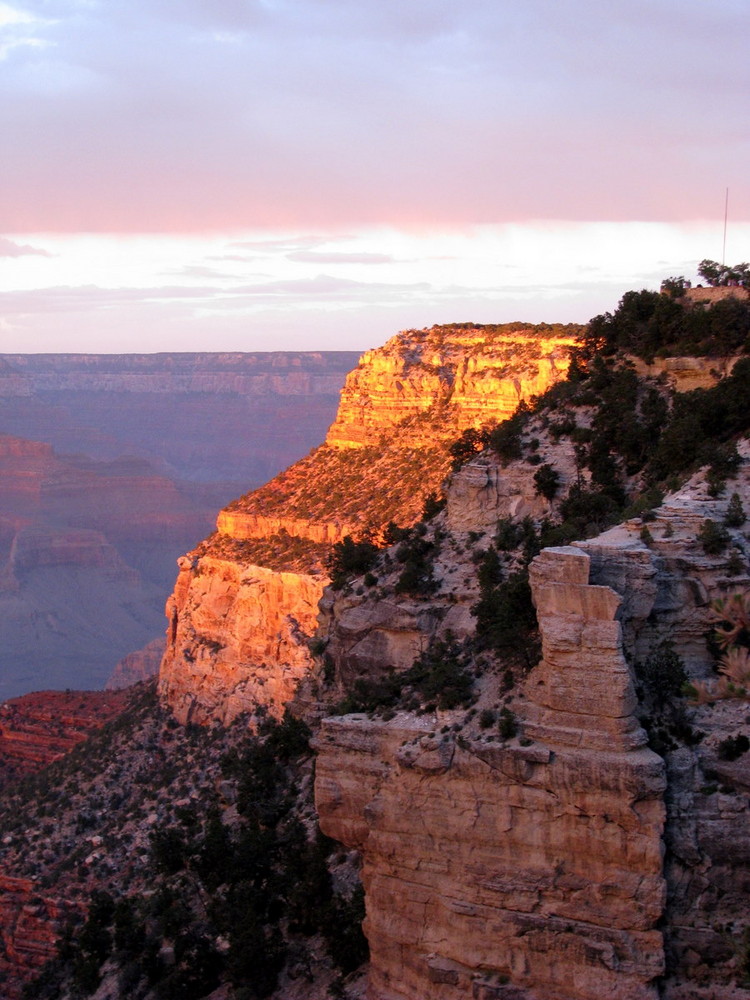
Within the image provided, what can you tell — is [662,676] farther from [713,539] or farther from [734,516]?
[734,516]

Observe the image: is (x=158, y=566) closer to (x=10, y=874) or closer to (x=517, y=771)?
(x=10, y=874)

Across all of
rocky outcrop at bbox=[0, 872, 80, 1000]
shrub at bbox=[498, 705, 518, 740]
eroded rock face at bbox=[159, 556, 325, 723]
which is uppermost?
shrub at bbox=[498, 705, 518, 740]

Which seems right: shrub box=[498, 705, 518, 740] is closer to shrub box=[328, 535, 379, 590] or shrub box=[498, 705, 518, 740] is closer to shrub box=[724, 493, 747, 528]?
shrub box=[724, 493, 747, 528]

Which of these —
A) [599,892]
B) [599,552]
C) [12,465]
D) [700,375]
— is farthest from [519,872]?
[12,465]

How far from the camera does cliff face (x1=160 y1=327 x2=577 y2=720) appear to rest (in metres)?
55.7

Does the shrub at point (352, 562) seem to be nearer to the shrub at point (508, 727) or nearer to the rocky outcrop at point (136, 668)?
the shrub at point (508, 727)

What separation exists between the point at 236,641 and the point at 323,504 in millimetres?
7483

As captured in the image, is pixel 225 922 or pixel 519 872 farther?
pixel 225 922

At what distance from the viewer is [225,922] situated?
2691cm

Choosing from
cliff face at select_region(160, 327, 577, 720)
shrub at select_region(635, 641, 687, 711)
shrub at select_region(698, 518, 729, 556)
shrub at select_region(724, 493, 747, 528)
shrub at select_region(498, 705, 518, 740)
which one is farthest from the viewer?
cliff face at select_region(160, 327, 577, 720)

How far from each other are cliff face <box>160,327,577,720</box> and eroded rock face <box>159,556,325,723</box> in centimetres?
6

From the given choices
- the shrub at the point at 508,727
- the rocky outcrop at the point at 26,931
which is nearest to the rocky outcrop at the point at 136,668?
the rocky outcrop at the point at 26,931

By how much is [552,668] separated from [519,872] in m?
3.04

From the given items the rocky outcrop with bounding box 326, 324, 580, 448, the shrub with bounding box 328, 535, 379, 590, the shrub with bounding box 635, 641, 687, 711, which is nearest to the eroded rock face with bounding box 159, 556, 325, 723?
the rocky outcrop with bounding box 326, 324, 580, 448
